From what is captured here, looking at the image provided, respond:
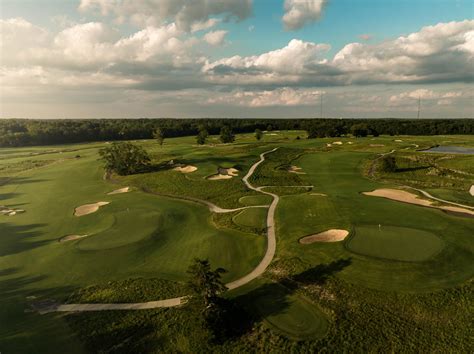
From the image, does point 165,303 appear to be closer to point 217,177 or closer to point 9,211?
point 9,211

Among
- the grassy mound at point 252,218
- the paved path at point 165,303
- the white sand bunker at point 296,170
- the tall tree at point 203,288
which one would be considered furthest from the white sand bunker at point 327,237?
the white sand bunker at point 296,170

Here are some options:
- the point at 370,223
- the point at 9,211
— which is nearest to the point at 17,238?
the point at 9,211

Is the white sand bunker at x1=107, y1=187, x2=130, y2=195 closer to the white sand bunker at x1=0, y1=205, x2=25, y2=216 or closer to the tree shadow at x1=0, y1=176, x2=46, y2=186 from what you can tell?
the white sand bunker at x1=0, y1=205, x2=25, y2=216

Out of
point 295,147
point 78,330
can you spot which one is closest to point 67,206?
point 78,330

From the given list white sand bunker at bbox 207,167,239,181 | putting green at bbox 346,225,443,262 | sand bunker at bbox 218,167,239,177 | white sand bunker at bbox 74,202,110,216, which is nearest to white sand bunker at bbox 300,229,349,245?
putting green at bbox 346,225,443,262

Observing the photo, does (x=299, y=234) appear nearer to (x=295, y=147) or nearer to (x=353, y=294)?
(x=353, y=294)

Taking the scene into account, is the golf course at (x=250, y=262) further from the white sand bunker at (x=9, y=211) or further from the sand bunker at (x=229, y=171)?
the sand bunker at (x=229, y=171)
